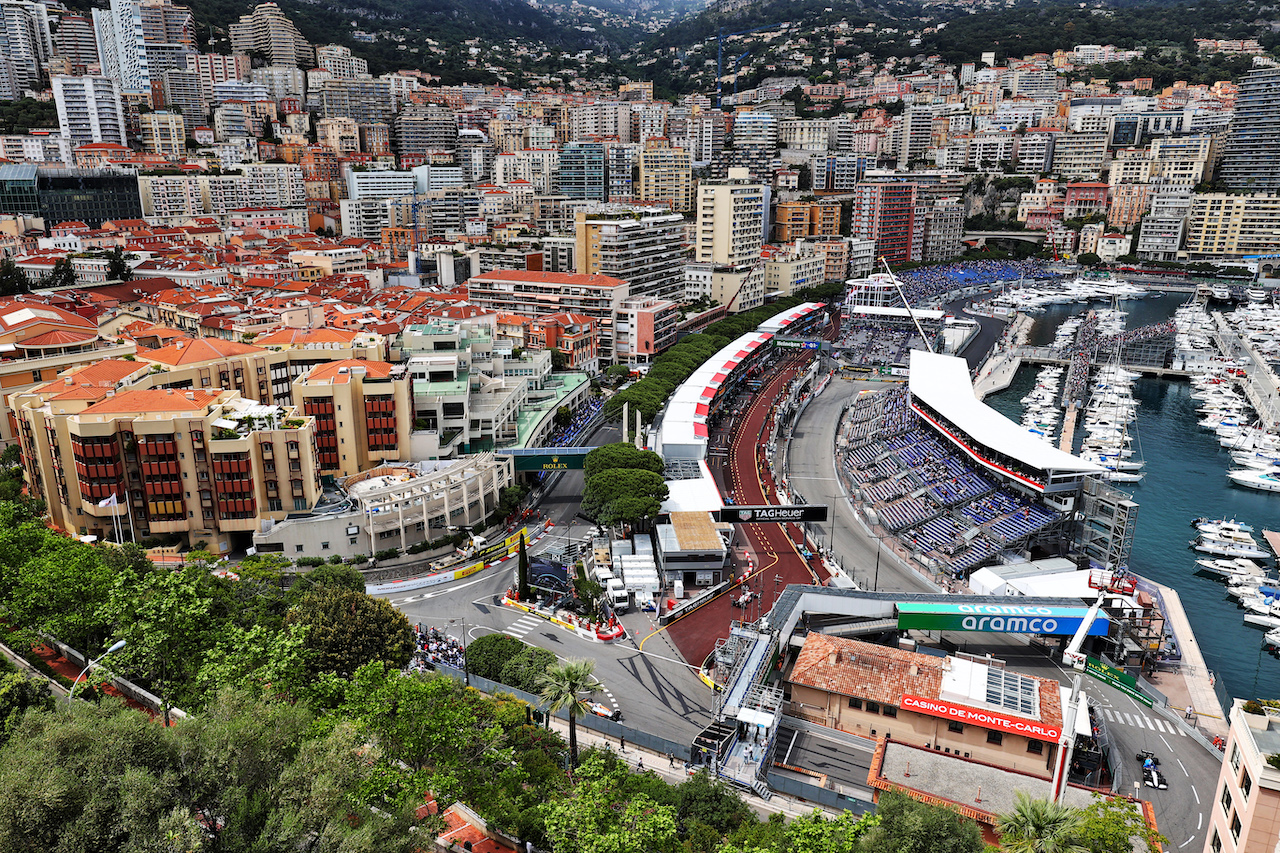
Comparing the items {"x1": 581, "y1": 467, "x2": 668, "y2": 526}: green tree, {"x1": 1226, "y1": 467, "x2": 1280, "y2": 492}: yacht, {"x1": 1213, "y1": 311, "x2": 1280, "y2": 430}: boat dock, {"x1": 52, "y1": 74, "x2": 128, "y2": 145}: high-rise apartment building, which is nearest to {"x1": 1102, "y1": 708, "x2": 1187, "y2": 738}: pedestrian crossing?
{"x1": 581, "y1": 467, "x2": 668, "y2": 526}: green tree

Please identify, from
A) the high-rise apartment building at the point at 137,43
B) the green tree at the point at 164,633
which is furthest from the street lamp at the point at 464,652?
the high-rise apartment building at the point at 137,43

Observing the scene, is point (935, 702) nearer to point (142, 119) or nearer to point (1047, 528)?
point (1047, 528)

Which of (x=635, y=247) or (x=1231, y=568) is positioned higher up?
(x=635, y=247)

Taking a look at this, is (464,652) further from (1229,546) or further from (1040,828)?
(1229,546)

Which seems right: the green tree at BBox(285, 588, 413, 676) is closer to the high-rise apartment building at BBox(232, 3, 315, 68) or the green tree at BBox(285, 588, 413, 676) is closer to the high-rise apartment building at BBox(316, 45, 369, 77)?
the high-rise apartment building at BBox(316, 45, 369, 77)

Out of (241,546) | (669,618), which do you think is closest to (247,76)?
(241,546)

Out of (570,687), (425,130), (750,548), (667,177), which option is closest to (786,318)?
(667,177)

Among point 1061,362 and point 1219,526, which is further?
point 1061,362
